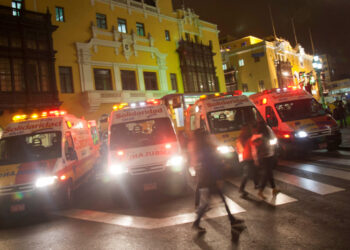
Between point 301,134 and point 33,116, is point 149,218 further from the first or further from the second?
point 301,134

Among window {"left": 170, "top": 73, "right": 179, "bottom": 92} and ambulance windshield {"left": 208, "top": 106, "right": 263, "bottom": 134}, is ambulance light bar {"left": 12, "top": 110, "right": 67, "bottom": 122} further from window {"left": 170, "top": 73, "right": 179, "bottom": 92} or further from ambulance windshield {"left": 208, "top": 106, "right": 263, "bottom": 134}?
window {"left": 170, "top": 73, "right": 179, "bottom": 92}

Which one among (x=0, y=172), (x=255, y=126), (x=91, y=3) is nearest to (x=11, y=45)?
(x=91, y=3)

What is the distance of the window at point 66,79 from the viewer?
22.2 metres

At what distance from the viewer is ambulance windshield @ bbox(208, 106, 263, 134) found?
978cm

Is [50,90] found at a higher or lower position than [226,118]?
higher

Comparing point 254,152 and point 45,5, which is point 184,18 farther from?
point 254,152

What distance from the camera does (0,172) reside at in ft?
24.0

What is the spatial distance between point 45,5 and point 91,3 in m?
4.33

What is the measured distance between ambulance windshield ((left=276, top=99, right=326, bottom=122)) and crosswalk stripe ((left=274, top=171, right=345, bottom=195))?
3.49m

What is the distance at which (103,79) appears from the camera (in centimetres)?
2472

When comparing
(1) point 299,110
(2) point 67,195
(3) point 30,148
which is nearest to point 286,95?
(1) point 299,110

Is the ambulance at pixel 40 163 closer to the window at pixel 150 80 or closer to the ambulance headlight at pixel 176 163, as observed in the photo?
the ambulance headlight at pixel 176 163

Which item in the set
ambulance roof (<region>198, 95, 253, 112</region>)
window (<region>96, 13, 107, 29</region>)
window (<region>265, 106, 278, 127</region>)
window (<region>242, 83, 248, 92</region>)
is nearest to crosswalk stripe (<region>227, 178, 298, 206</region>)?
ambulance roof (<region>198, 95, 253, 112</region>)

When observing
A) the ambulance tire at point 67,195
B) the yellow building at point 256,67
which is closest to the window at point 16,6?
the ambulance tire at point 67,195
